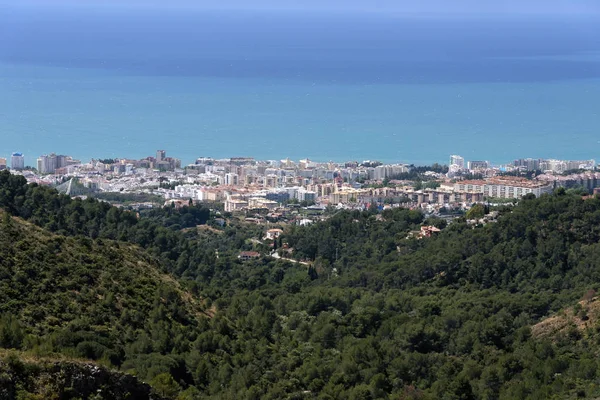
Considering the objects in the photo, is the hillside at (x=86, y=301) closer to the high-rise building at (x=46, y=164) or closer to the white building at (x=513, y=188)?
the white building at (x=513, y=188)

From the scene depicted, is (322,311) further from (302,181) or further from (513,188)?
(302,181)

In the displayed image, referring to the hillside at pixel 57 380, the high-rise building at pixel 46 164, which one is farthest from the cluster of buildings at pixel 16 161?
the hillside at pixel 57 380

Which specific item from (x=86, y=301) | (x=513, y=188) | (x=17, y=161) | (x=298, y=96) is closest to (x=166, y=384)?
(x=86, y=301)

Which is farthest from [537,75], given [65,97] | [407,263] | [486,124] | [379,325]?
[379,325]

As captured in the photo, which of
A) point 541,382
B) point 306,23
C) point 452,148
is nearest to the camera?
point 541,382

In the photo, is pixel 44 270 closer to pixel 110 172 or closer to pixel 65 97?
pixel 110 172

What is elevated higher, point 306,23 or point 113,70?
point 306,23
